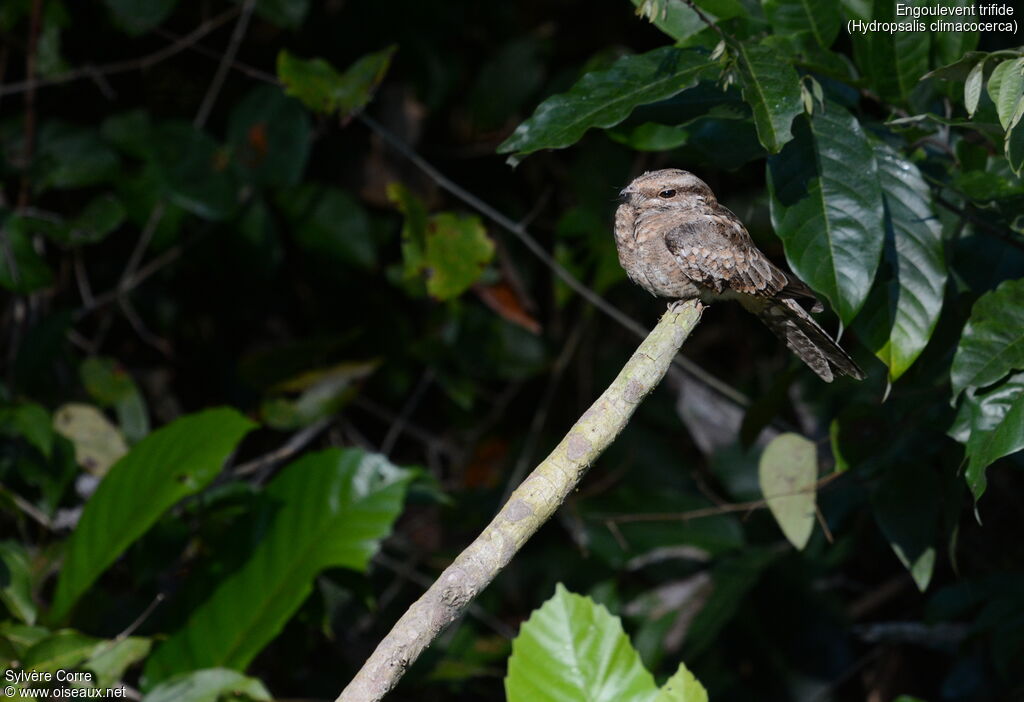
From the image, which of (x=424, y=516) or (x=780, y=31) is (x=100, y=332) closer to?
(x=424, y=516)

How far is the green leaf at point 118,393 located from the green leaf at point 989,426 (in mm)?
2675

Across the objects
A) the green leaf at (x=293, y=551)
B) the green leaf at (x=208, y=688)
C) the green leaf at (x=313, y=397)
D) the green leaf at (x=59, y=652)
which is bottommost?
the green leaf at (x=313, y=397)

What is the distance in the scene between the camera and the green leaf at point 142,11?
11.4 ft

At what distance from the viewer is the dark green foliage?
1.89m

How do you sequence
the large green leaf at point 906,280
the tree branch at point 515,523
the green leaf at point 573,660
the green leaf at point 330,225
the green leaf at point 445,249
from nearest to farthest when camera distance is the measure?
1. the tree branch at point 515,523
2. the green leaf at point 573,660
3. the large green leaf at point 906,280
4. the green leaf at point 445,249
5. the green leaf at point 330,225

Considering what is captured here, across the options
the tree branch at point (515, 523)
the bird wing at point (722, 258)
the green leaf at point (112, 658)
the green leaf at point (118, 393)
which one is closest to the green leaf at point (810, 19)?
the bird wing at point (722, 258)

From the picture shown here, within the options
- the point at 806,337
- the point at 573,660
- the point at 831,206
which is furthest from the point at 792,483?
the point at 573,660

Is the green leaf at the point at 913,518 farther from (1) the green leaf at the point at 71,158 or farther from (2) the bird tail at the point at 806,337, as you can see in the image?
(1) the green leaf at the point at 71,158

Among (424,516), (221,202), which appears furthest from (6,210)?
(424,516)

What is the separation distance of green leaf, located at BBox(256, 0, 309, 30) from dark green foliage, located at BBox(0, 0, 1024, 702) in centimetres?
2

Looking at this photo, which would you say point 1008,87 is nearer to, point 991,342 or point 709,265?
point 991,342

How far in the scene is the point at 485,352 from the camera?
3.93 meters

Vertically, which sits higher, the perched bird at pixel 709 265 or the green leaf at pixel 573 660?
the perched bird at pixel 709 265

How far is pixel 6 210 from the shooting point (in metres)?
3.22
